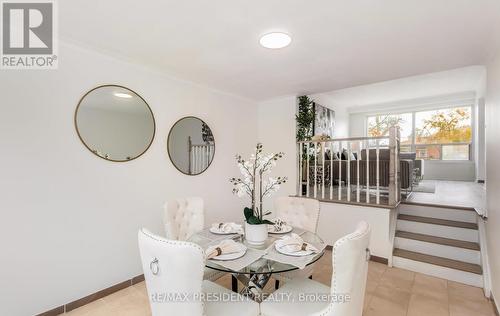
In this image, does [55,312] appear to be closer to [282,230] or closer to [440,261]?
[282,230]

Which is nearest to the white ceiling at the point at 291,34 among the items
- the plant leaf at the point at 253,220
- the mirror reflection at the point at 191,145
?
the mirror reflection at the point at 191,145

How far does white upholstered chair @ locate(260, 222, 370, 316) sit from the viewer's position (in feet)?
4.02

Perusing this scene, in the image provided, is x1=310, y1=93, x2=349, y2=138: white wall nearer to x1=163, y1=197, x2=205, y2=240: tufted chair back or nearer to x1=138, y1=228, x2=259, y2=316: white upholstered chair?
x1=163, y1=197, x2=205, y2=240: tufted chair back

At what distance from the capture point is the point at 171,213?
240 cm

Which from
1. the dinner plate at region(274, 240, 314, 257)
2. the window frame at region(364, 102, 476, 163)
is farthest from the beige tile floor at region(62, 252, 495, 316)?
the window frame at region(364, 102, 476, 163)

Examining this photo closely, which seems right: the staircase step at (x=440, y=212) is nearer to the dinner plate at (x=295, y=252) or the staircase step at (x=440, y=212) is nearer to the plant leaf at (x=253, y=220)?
the dinner plate at (x=295, y=252)

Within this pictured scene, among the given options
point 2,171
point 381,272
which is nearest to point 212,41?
point 2,171

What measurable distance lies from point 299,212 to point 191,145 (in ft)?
5.60

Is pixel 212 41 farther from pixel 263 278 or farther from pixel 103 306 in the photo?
pixel 103 306

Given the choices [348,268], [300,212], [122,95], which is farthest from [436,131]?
[122,95]

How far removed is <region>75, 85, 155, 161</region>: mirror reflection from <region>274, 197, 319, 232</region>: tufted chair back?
1.71 m

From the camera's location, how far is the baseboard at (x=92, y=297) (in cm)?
214

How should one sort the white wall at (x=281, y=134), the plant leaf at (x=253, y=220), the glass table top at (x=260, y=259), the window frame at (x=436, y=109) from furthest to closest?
the window frame at (x=436, y=109) → the white wall at (x=281, y=134) → the plant leaf at (x=253, y=220) → the glass table top at (x=260, y=259)

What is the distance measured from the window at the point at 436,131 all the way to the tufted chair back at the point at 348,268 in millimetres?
7468
